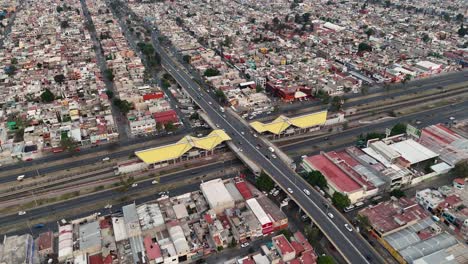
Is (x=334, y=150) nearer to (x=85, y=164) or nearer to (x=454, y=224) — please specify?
(x=454, y=224)

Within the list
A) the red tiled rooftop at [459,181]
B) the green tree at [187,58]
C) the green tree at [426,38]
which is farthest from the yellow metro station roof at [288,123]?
the green tree at [426,38]

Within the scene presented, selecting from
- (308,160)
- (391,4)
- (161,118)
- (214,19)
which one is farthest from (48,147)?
(391,4)

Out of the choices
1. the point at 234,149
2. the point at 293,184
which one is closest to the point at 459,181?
the point at 293,184

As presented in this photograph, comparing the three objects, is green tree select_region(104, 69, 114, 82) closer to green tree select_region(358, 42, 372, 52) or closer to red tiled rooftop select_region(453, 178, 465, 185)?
green tree select_region(358, 42, 372, 52)

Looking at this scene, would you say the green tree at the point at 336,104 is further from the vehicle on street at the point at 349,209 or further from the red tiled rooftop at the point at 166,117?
the red tiled rooftop at the point at 166,117

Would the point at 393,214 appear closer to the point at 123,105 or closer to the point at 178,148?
the point at 178,148
